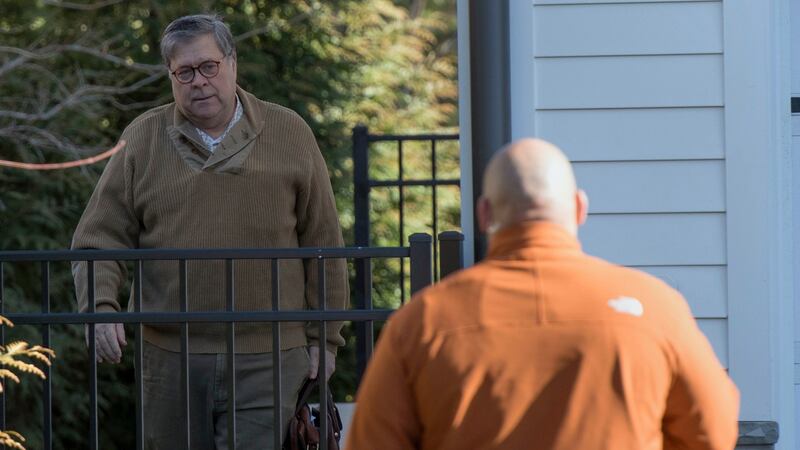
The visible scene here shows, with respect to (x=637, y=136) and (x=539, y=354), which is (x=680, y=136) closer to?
(x=637, y=136)

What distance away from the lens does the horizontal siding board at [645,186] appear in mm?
4363

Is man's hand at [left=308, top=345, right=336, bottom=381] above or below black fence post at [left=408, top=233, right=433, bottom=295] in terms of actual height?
below

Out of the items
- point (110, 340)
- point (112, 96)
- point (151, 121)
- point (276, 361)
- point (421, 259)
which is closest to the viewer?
point (421, 259)

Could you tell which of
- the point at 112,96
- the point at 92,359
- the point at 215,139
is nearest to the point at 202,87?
the point at 215,139

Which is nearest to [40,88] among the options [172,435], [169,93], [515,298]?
[169,93]

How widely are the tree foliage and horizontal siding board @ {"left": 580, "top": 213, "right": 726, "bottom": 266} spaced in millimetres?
4226

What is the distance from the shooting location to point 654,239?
4375 mm

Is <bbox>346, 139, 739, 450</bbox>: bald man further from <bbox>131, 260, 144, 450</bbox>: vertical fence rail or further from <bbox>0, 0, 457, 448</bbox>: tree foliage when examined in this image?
<bbox>0, 0, 457, 448</bbox>: tree foliage

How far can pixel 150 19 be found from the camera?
10.4 metres

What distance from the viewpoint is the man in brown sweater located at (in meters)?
4.34

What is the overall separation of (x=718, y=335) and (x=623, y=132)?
675 mm

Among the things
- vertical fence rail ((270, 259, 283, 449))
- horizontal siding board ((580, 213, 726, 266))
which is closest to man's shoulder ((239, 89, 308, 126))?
vertical fence rail ((270, 259, 283, 449))

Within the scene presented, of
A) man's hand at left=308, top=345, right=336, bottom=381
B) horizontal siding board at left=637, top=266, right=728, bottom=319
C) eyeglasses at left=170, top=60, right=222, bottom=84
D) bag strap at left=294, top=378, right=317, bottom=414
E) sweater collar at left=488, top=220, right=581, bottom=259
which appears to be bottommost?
bag strap at left=294, top=378, right=317, bottom=414

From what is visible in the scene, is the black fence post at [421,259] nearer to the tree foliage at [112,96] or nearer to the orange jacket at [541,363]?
the orange jacket at [541,363]
